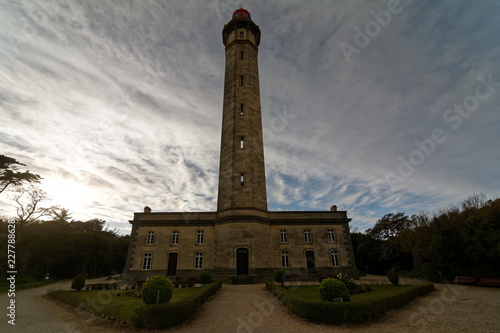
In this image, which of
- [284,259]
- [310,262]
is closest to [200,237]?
[284,259]

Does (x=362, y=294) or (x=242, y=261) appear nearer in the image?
(x=362, y=294)

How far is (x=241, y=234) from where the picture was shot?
73.8 feet

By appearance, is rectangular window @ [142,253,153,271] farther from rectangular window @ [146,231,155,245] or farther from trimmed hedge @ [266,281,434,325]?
trimmed hedge @ [266,281,434,325]

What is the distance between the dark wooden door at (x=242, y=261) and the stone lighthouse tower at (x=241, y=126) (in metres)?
4.27

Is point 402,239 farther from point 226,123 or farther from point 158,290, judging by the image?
point 158,290

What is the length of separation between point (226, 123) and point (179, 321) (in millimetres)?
21779

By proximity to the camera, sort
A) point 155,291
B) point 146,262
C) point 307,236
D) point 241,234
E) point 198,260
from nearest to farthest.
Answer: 1. point 155,291
2. point 241,234
3. point 146,262
4. point 198,260
5. point 307,236

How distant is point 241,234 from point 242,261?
8.29 ft

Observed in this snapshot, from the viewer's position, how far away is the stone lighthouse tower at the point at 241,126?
79.7 ft

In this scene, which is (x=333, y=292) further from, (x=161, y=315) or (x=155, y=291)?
(x=155, y=291)

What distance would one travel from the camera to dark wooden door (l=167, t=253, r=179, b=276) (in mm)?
24078

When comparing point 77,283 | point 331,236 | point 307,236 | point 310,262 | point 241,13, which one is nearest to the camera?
point 77,283

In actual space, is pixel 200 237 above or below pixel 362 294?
above

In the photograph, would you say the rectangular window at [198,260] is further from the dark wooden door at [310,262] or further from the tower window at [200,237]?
the dark wooden door at [310,262]
